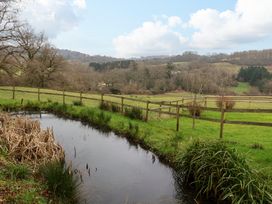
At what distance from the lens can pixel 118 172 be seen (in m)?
10.9

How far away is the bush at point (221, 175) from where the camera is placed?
762 centimetres

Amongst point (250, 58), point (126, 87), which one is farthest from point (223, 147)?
point (250, 58)

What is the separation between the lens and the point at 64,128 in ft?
60.7

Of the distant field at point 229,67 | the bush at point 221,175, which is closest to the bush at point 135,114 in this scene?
the bush at point 221,175

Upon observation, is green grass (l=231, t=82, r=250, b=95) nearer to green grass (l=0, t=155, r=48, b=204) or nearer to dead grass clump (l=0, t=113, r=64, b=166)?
dead grass clump (l=0, t=113, r=64, b=166)

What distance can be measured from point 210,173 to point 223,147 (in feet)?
2.68

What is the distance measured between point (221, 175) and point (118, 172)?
3715 mm

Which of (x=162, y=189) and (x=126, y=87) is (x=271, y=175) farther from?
(x=126, y=87)

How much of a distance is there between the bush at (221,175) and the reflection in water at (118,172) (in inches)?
23.0

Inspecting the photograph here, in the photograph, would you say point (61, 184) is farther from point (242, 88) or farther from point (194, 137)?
point (242, 88)

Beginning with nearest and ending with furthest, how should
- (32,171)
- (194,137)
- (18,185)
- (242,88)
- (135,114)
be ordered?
(18,185) → (32,171) → (194,137) → (135,114) → (242,88)

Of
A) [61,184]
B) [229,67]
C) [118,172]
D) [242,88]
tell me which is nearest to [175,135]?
[118,172]

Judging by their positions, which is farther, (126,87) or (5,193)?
(126,87)

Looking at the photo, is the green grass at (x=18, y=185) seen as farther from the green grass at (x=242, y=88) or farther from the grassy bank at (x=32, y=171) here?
the green grass at (x=242, y=88)
